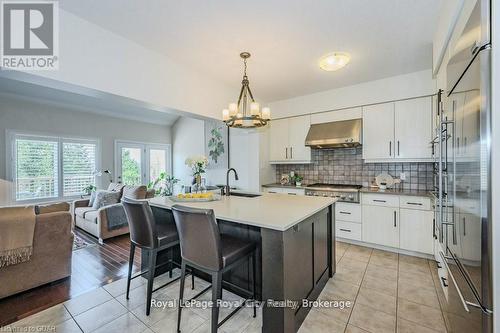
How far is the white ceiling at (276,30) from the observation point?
1922 millimetres

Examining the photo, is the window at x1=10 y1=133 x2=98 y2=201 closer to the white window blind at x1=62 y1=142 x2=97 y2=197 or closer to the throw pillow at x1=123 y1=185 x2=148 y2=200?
the white window blind at x1=62 y1=142 x2=97 y2=197

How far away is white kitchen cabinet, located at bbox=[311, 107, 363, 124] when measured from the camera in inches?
147

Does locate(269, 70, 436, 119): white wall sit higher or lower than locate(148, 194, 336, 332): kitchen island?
higher

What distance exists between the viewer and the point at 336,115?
3.93m

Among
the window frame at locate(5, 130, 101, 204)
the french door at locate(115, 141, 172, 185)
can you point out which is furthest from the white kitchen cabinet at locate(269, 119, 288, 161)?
the window frame at locate(5, 130, 101, 204)

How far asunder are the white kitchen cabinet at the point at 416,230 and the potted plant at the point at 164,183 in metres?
6.04

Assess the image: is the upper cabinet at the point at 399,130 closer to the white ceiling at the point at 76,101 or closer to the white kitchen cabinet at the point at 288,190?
the white kitchen cabinet at the point at 288,190

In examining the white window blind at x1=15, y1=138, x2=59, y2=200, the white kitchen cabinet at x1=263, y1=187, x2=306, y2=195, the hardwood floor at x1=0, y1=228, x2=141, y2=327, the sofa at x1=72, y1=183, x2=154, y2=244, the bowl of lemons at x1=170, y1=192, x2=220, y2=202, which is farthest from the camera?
the white window blind at x1=15, y1=138, x2=59, y2=200

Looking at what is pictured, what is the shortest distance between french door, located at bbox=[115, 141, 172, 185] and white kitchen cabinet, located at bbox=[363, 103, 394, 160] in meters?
6.14

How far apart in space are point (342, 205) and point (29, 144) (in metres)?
6.53

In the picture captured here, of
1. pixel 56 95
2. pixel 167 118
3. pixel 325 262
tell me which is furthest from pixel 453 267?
pixel 167 118

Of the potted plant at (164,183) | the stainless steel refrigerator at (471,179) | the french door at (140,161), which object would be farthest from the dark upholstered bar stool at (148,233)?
the potted plant at (164,183)

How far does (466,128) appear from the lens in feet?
4.00

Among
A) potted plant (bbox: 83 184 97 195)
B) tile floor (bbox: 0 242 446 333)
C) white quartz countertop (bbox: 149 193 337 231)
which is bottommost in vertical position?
tile floor (bbox: 0 242 446 333)
